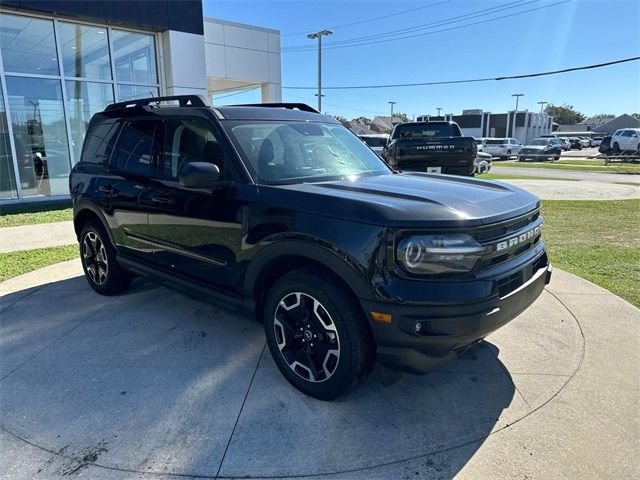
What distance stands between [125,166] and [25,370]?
6.35 feet

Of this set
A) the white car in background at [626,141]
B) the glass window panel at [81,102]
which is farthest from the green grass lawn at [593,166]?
the glass window panel at [81,102]

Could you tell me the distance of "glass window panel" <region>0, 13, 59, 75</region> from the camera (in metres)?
10.5

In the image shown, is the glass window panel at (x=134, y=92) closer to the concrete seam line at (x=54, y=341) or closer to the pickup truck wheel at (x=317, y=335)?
the concrete seam line at (x=54, y=341)

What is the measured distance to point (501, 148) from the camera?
38188 millimetres

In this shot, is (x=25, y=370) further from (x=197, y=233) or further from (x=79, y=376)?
(x=197, y=233)

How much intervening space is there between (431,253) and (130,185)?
2.94 meters

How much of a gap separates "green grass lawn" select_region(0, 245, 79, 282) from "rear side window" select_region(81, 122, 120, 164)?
79.2 inches

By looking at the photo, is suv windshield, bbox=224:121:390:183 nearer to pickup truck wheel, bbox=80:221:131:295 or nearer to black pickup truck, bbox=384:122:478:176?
pickup truck wheel, bbox=80:221:131:295

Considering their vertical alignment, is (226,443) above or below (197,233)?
below

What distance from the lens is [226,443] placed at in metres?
2.50

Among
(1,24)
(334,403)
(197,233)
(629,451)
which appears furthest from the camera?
(1,24)

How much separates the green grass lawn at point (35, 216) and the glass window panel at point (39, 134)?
1.45m

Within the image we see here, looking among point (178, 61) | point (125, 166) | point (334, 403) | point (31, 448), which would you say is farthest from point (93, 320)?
point (178, 61)

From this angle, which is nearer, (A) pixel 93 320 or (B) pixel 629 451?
(B) pixel 629 451
